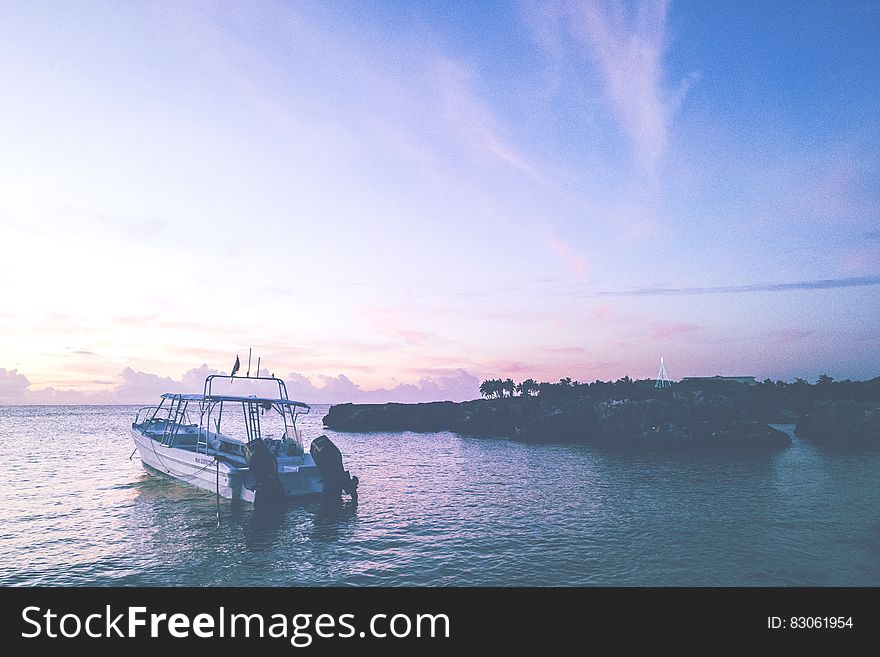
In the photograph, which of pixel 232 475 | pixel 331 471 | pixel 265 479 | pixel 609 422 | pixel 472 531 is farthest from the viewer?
pixel 609 422

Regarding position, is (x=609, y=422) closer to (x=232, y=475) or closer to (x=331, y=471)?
(x=331, y=471)

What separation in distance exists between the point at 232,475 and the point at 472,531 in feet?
59.6

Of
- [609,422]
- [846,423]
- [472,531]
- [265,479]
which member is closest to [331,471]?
[265,479]

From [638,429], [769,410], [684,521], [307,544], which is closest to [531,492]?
[684,521]

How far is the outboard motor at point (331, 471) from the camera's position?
36906mm

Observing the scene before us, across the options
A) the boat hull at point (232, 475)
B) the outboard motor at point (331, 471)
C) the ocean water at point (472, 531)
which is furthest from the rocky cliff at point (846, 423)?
the boat hull at point (232, 475)

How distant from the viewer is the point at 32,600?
11008 mm

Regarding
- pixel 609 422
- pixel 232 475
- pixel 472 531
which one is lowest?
pixel 472 531

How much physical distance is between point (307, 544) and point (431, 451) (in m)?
55.7

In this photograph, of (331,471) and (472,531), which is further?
(331,471)

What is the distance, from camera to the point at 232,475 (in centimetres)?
3575

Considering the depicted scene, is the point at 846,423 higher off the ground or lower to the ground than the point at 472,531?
higher

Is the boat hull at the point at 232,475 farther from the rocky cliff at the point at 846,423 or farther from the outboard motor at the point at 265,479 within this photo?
the rocky cliff at the point at 846,423

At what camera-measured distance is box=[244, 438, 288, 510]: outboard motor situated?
33.8m
